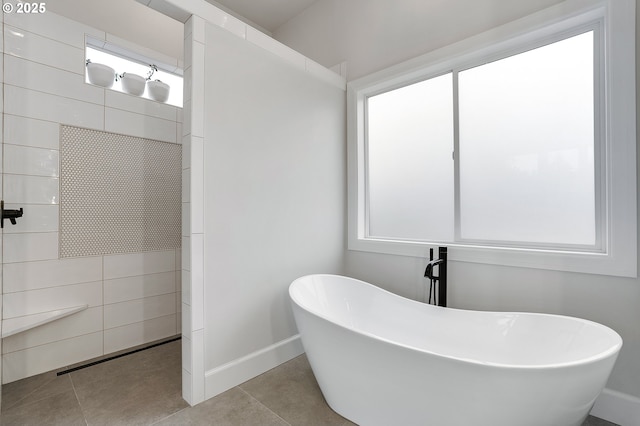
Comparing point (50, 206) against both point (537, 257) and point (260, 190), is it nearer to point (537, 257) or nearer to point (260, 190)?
point (260, 190)

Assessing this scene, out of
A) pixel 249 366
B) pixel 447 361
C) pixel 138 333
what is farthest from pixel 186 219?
pixel 447 361

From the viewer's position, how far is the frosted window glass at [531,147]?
5.66ft

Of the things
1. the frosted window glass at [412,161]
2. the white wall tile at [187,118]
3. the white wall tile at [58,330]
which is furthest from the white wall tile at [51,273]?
the frosted window glass at [412,161]

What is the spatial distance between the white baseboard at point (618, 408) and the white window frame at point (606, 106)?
2.03ft

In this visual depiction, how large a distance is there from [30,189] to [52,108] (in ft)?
1.84

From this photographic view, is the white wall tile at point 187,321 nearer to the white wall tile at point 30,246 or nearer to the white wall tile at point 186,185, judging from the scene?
the white wall tile at point 186,185

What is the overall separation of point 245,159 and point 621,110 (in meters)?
2.05

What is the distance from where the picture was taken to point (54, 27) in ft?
6.74

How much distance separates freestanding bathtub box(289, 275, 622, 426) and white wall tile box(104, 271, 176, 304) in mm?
1321

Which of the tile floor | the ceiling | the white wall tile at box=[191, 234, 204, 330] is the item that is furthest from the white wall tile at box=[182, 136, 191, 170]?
the ceiling

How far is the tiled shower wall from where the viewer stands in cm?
190

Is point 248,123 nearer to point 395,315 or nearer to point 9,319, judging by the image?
point 395,315

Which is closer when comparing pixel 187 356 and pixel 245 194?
pixel 187 356

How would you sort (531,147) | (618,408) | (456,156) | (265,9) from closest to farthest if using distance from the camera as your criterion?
1. (618,408)
2. (531,147)
3. (456,156)
4. (265,9)
